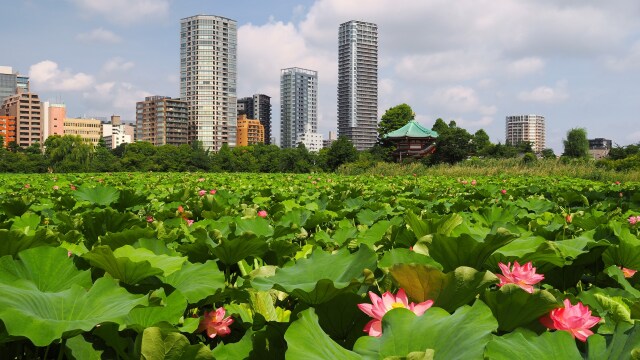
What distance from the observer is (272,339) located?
0.83m

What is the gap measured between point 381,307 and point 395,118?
51.2 m

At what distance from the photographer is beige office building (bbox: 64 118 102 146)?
361 feet

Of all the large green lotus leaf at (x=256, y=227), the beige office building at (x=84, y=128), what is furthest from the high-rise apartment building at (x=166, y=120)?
the large green lotus leaf at (x=256, y=227)

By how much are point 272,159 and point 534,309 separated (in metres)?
43.8

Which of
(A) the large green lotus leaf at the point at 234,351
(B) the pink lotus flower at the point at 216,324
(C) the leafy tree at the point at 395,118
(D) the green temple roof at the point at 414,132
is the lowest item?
(B) the pink lotus flower at the point at 216,324

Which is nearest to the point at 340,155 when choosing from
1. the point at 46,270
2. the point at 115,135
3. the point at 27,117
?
the point at 46,270

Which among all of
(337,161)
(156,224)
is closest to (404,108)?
(337,161)

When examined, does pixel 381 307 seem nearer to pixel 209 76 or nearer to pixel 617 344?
pixel 617 344

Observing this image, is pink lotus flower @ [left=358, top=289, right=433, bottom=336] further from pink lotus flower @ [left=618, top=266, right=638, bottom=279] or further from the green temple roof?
the green temple roof

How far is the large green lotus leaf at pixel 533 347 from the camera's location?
0.69 meters

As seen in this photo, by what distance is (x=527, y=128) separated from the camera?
16125cm

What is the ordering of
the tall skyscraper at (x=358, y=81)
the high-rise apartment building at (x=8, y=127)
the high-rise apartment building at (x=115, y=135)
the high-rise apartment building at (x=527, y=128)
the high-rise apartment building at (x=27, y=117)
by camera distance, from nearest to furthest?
the tall skyscraper at (x=358, y=81), the high-rise apartment building at (x=8, y=127), the high-rise apartment building at (x=27, y=117), the high-rise apartment building at (x=115, y=135), the high-rise apartment building at (x=527, y=128)

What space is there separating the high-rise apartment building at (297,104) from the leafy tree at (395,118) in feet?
278

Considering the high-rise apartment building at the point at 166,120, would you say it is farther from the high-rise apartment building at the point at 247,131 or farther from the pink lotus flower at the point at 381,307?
the pink lotus flower at the point at 381,307
